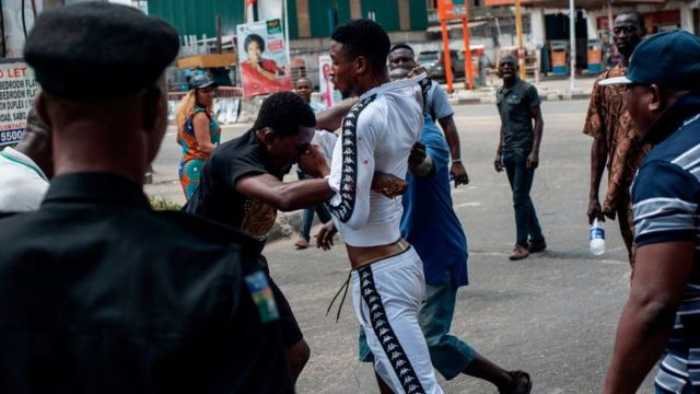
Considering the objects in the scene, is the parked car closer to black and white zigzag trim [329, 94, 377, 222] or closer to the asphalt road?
the asphalt road

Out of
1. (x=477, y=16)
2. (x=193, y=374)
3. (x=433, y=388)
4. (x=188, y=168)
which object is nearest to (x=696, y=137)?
(x=193, y=374)

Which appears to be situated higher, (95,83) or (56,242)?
(95,83)

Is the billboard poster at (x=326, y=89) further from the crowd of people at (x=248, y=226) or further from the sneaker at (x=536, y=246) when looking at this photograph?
the crowd of people at (x=248, y=226)

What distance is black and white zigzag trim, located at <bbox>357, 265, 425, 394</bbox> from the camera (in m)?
4.69

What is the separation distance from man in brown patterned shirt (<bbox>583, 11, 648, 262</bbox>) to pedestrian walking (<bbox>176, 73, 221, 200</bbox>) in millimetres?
3776

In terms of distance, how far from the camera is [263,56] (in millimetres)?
23547

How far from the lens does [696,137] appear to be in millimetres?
3000

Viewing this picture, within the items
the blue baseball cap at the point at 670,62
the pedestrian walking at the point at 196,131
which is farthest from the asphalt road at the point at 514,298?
the blue baseball cap at the point at 670,62

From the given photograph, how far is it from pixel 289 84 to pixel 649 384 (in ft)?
61.6

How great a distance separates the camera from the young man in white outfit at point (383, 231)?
468 cm

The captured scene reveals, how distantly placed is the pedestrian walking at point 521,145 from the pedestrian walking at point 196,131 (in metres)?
2.42

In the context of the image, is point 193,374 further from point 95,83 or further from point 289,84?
point 289,84

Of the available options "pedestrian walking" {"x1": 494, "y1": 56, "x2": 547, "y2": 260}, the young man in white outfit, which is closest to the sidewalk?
"pedestrian walking" {"x1": 494, "y1": 56, "x2": 547, "y2": 260}

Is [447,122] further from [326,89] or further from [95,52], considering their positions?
[326,89]
